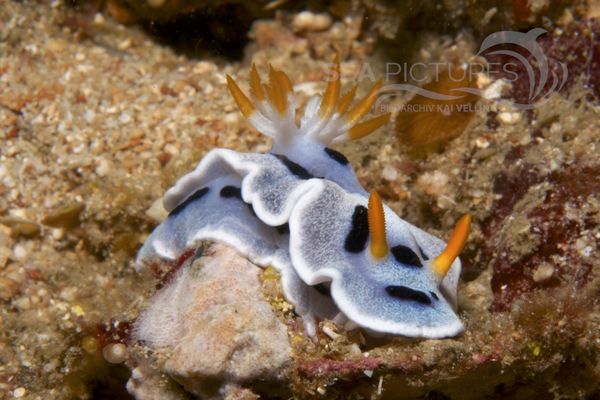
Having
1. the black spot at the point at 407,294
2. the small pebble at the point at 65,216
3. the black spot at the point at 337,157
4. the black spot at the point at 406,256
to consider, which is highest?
the black spot at the point at 337,157

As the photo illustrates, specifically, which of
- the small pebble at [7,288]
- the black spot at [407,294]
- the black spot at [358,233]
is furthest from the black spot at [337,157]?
the small pebble at [7,288]

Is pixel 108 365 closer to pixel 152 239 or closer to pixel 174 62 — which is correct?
pixel 152 239

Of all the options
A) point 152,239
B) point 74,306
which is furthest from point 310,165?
point 74,306

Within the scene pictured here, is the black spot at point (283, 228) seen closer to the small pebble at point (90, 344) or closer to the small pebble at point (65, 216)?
the small pebble at point (90, 344)

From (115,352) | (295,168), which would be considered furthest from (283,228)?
(115,352)

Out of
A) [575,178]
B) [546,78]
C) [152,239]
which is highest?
[546,78]

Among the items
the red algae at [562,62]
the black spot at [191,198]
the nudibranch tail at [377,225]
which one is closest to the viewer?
the nudibranch tail at [377,225]
